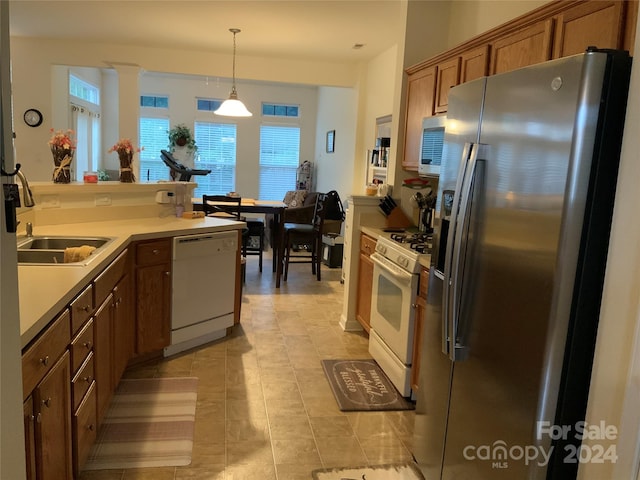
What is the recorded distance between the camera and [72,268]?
7.04 ft

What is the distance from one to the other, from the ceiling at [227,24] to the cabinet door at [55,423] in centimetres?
357

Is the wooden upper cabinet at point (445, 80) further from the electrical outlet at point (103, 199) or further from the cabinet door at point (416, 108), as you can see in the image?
the electrical outlet at point (103, 199)

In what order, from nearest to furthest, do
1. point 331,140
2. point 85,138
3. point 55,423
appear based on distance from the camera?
point 55,423
point 85,138
point 331,140

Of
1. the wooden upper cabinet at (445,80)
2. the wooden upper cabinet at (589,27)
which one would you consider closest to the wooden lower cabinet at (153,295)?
the wooden upper cabinet at (445,80)

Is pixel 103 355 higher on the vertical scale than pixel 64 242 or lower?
lower

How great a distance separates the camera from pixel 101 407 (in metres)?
2.35

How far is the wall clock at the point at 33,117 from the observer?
6.16 meters

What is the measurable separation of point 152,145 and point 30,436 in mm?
8798

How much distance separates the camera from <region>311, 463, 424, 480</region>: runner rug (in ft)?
7.36

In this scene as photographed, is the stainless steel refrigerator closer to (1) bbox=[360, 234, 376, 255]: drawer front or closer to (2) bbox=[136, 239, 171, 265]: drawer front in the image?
(1) bbox=[360, 234, 376, 255]: drawer front

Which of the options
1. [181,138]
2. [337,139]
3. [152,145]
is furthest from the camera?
[152,145]

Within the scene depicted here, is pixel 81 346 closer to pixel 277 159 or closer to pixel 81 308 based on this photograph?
pixel 81 308

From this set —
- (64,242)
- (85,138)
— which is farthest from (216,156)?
(64,242)

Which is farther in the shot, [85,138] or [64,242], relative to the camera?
[85,138]
